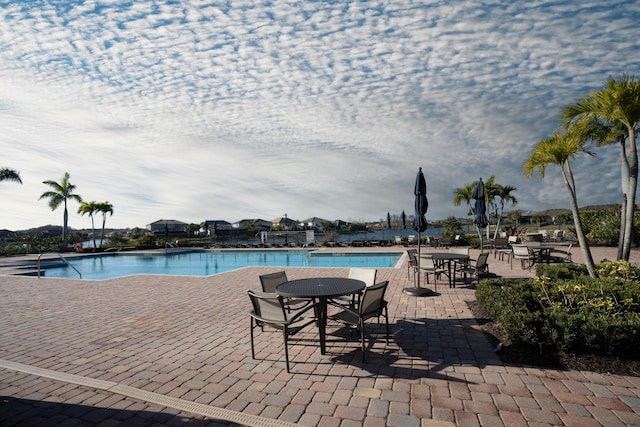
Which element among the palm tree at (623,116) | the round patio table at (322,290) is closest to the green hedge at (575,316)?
the round patio table at (322,290)

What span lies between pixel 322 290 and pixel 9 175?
23165mm

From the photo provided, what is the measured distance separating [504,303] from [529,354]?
96 centimetres

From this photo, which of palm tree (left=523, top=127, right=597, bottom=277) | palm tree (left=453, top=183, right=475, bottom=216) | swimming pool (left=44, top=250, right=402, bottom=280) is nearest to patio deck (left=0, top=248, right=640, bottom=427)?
palm tree (left=523, top=127, right=597, bottom=277)

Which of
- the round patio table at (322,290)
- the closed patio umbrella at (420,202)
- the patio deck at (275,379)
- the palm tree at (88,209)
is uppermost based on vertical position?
the palm tree at (88,209)

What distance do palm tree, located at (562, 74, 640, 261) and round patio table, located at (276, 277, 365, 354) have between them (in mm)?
5956

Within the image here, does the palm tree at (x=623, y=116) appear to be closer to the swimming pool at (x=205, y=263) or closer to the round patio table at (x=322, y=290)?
the round patio table at (x=322, y=290)

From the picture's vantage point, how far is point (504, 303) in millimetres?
4223

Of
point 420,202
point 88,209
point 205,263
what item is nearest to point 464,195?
point 420,202

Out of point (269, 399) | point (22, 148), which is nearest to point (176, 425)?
point (269, 399)

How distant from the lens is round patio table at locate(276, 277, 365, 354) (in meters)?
3.61

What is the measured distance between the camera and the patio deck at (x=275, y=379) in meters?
2.44

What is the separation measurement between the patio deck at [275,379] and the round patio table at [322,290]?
40cm

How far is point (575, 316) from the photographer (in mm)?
3418

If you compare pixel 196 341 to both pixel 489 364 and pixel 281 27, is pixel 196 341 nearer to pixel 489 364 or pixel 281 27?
pixel 489 364
